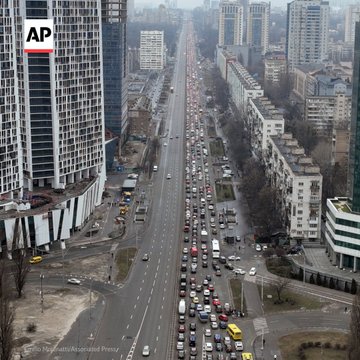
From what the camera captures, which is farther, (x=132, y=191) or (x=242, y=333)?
(x=132, y=191)

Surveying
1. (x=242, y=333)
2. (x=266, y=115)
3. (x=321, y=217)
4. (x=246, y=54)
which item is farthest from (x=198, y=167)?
(x=246, y=54)

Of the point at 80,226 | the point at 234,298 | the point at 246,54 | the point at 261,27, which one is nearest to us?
the point at 234,298

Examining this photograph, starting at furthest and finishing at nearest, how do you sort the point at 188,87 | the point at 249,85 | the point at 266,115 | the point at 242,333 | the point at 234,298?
the point at 188,87, the point at 249,85, the point at 266,115, the point at 234,298, the point at 242,333

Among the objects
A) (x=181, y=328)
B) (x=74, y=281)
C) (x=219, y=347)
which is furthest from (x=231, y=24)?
(x=219, y=347)

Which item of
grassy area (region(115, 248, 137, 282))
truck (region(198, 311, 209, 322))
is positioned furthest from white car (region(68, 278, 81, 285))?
truck (region(198, 311, 209, 322))

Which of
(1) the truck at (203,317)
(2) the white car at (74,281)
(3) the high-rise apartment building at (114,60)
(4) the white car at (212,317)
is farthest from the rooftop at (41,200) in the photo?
(3) the high-rise apartment building at (114,60)

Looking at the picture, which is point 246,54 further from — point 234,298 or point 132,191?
point 234,298

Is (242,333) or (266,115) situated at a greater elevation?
(266,115)
